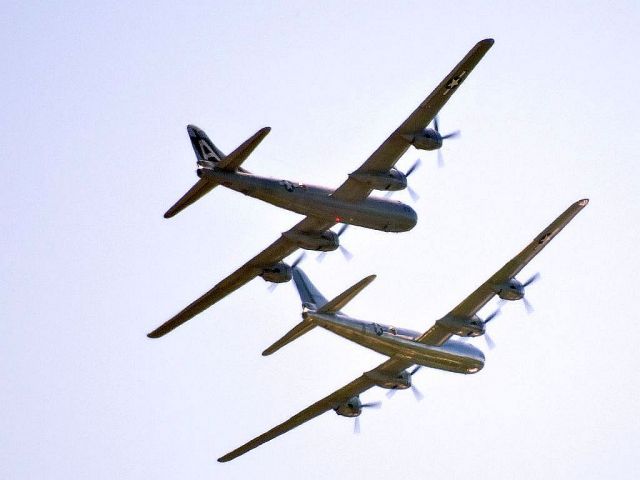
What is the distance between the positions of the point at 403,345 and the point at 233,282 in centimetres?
893

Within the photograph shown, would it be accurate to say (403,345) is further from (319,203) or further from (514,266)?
(319,203)

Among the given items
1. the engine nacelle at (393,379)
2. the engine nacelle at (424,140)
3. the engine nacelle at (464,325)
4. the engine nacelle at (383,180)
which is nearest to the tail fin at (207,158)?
the engine nacelle at (383,180)

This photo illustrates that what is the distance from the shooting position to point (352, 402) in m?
79.9

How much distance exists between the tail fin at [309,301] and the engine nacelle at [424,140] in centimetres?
693

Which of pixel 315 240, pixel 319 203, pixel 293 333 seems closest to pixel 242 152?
pixel 319 203

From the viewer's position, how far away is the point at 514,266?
235 ft

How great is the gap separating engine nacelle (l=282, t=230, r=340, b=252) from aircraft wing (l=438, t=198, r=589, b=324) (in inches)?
259

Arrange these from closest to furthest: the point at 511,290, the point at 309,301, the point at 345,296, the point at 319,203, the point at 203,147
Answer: the point at 345,296
the point at 319,203
the point at 203,147
the point at 511,290
the point at 309,301

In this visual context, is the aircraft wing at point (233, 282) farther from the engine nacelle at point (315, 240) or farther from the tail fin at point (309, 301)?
the tail fin at point (309, 301)

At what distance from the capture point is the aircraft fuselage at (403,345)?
71438mm

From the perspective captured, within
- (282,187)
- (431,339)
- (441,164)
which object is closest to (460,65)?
(441,164)

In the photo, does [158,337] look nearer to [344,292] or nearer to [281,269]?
[281,269]

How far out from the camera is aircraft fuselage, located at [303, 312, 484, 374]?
7144cm

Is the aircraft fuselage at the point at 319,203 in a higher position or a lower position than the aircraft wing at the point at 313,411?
higher
